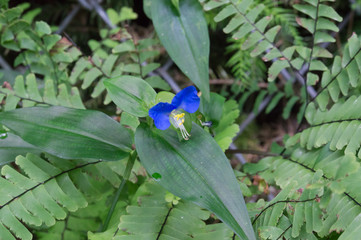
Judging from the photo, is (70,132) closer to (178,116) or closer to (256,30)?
(178,116)

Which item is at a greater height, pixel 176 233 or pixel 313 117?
pixel 313 117

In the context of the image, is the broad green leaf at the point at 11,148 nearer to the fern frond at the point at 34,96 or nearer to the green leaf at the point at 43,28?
the fern frond at the point at 34,96

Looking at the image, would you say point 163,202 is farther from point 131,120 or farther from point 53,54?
point 53,54

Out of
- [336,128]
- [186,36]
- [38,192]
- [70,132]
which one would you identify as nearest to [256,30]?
[186,36]

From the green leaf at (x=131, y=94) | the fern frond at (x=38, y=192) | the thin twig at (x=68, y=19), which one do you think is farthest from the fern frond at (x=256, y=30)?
the thin twig at (x=68, y=19)

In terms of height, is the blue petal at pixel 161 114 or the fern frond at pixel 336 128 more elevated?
the blue petal at pixel 161 114

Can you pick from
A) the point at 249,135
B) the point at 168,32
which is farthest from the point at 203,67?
the point at 249,135

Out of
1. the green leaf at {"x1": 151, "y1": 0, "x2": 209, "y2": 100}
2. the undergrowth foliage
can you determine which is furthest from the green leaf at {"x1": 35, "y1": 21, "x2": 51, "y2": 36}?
the green leaf at {"x1": 151, "y1": 0, "x2": 209, "y2": 100}
